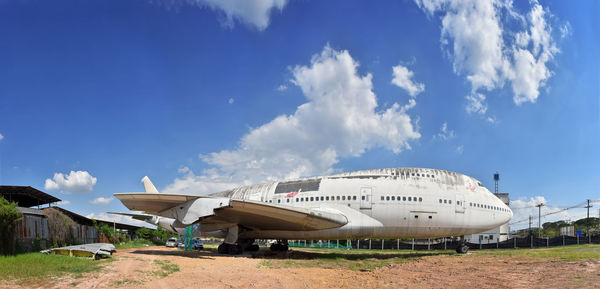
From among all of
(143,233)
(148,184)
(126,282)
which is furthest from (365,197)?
(143,233)

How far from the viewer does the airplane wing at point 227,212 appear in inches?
907

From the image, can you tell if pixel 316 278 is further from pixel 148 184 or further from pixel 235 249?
pixel 148 184

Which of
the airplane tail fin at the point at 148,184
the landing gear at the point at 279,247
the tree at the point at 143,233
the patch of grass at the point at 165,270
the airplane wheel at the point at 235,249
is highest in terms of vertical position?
the airplane tail fin at the point at 148,184

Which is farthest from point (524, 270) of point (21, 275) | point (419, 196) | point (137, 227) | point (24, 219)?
point (137, 227)

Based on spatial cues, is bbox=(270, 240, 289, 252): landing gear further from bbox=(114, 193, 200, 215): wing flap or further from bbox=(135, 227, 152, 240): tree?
bbox=(135, 227, 152, 240): tree

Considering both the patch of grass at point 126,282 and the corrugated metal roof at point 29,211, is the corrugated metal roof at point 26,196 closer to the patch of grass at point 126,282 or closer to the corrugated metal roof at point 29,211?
the corrugated metal roof at point 29,211

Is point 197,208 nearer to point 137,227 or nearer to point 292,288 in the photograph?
point 292,288

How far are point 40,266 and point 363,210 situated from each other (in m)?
19.7

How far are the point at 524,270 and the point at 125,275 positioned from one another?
58.7ft

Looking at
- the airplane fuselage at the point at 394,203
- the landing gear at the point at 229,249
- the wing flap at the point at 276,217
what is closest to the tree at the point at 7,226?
the wing flap at the point at 276,217

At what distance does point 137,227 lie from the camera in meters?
58.8

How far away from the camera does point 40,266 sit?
47.8ft

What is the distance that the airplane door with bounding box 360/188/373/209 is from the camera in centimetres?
2700

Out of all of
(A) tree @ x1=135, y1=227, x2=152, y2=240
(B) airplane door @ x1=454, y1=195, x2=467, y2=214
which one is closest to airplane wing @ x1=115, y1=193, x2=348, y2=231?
(B) airplane door @ x1=454, y1=195, x2=467, y2=214
